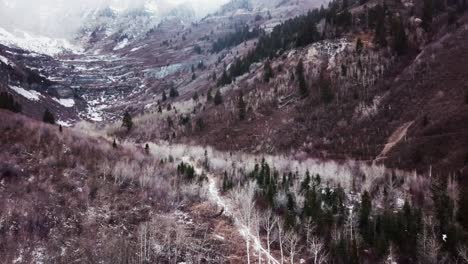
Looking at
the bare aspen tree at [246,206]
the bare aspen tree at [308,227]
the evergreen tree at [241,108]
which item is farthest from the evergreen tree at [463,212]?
the evergreen tree at [241,108]

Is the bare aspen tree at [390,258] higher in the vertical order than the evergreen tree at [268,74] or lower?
lower

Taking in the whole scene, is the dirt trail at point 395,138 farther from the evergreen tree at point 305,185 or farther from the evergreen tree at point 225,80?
the evergreen tree at point 225,80

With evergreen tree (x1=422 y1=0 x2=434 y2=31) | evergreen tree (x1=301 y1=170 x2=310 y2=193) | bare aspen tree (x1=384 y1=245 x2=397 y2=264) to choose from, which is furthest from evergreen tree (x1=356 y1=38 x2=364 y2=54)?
bare aspen tree (x1=384 y1=245 x2=397 y2=264)

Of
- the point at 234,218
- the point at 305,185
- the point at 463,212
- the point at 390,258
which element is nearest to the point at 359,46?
the point at 305,185

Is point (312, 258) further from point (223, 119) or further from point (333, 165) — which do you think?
point (223, 119)

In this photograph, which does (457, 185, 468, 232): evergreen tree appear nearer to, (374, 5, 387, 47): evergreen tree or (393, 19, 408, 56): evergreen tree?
(393, 19, 408, 56): evergreen tree

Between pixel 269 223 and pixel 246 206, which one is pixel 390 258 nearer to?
pixel 269 223
